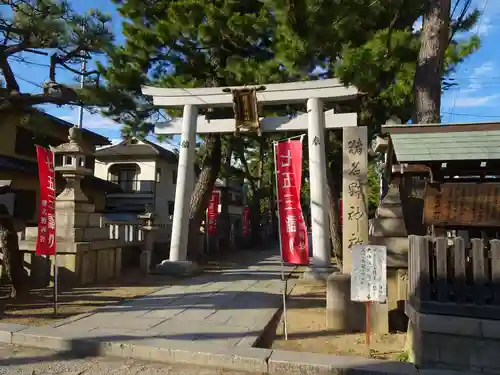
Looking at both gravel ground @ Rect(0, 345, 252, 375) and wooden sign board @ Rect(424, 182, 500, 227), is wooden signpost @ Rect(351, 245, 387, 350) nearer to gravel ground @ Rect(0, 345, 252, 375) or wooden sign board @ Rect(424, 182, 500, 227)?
wooden sign board @ Rect(424, 182, 500, 227)

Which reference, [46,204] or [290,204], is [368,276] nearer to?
[290,204]

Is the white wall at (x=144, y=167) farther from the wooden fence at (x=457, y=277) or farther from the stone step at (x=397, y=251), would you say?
the wooden fence at (x=457, y=277)

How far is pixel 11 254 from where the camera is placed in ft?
28.0

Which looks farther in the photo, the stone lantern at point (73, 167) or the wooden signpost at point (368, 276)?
the stone lantern at point (73, 167)

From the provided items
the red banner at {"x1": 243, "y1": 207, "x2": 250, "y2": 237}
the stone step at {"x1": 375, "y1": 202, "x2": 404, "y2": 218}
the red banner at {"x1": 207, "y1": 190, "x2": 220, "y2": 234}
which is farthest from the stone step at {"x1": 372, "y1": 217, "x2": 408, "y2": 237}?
the red banner at {"x1": 243, "y1": 207, "x2": 250, "y2": 237}

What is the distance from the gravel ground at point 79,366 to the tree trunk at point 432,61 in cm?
600

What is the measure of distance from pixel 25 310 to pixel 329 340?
17.7 ft

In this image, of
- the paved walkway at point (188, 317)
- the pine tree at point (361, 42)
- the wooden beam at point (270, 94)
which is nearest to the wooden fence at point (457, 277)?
the paved walkway at point (188, 317)

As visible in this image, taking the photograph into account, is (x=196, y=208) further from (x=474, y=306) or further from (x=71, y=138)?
(x=474, y=306)

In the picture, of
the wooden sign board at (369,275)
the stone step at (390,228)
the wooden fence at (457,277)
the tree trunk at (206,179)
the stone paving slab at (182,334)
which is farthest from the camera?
the tree trunk at (206,179)

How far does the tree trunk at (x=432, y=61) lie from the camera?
829cm

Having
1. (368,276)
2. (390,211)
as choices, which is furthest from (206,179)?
(368,276)

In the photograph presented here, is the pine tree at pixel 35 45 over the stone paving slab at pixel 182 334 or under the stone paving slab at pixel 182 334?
over

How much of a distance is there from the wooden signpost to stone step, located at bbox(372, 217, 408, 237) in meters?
1.32
